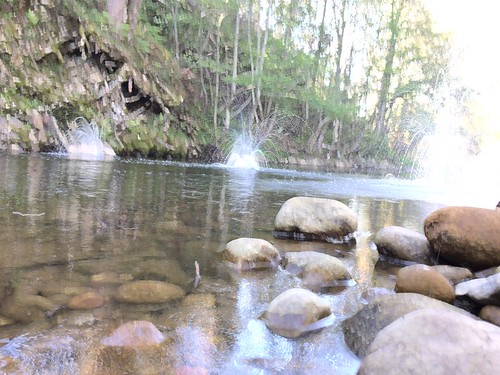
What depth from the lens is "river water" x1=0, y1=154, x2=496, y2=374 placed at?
215cm

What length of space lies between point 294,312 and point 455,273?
2.02 metres

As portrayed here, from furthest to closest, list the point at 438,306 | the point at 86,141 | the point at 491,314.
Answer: the point at 86,141
the point at 491,314
the point at 438,306

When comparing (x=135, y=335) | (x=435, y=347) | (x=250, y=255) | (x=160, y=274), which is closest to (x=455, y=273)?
(x=250, y=255)

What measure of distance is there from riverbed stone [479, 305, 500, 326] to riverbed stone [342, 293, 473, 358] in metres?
0.32

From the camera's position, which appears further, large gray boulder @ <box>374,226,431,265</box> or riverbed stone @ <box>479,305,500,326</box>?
large gray boulder @ <box>374,226,431,265</box>

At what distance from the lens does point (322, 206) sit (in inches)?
205

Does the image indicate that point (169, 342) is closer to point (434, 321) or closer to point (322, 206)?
point (434, 321)

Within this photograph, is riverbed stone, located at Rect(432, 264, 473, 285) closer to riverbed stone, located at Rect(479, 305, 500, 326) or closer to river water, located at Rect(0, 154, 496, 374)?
river water, located at Rect(0, 154, 496, 374)

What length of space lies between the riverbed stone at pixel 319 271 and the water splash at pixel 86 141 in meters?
13.8

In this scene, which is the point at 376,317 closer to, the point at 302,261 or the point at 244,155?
the point at 302,261

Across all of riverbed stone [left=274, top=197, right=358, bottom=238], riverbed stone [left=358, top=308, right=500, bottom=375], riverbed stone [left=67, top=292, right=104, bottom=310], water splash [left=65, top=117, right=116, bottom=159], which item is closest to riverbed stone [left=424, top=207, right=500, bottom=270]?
riverbed stone [left=274, top=197, right=358, bottom=238]

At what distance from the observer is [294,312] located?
8.68 feet

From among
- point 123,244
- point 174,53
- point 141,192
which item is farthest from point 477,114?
point 123,244

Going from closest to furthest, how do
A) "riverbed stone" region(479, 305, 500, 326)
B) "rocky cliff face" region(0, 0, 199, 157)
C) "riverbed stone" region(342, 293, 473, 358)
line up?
1. "riverbed stone" region(342, 293, 473, 358)
2. "riverbed stone" region(479, 305, 500, 326)
3. "rocky cliff face" region(0, 0, 199, 157)
